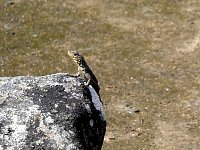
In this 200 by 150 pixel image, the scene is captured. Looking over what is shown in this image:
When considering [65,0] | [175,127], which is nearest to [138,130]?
[175,127]

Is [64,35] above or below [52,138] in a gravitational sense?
below

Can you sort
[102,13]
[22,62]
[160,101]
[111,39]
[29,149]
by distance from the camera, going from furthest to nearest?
[102,13]
[111,39]
[22,62]
[160,101]
[29,149]

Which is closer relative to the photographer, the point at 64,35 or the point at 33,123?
the point at 33,123

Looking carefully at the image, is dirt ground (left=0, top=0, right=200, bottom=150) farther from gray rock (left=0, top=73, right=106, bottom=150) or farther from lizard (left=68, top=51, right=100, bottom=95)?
gray rock (left=0, top=73, right=106, bottom=150)

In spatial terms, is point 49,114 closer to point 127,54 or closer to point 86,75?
point 86,75

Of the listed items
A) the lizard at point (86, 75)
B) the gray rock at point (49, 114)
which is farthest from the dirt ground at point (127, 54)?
the gray rock at point (49, 114)

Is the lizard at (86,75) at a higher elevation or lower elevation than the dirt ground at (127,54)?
higher

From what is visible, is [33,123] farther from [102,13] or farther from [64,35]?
[102,13]

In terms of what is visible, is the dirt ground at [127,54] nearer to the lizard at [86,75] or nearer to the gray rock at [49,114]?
the lizard at [86,75]
